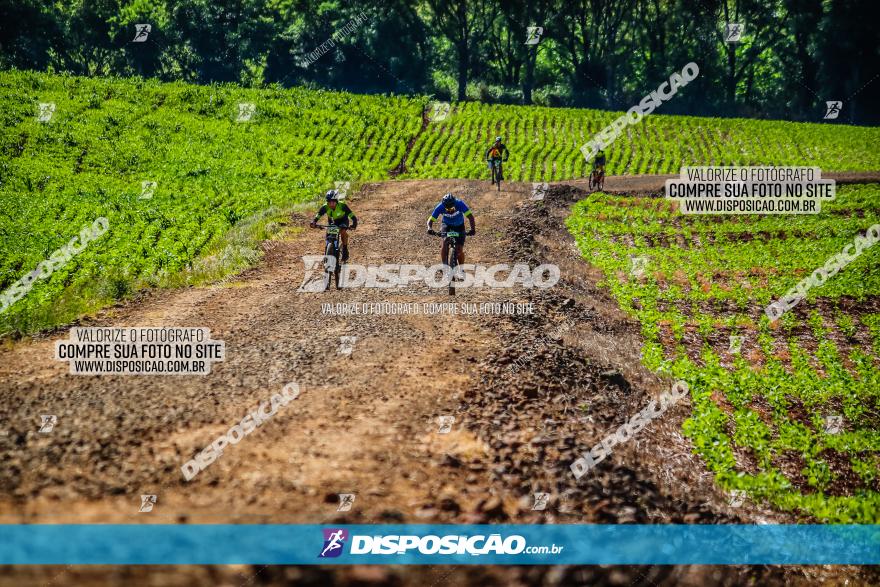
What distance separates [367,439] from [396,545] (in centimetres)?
196

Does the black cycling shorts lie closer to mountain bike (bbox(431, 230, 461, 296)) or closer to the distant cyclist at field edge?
mountain bike (bbox(431, 230, 461, 296))

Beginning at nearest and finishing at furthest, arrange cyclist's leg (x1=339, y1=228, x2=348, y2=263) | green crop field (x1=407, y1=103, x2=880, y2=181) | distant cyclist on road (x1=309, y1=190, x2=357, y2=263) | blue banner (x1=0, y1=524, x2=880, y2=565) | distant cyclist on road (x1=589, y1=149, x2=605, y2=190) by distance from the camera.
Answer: blue banner (x1=0, y1=524, x2=880, y2=565), distant cyclist on road (x1=309, y1=190, x2=357, y2=263), cyclist's leg (x1=339, y1=228, x2=348, y2=263), distant cyclist on road (x1=589, y1=149, x2=605, y2=190), green crop field (x1=407, y1=103, x2=880, y2=181)

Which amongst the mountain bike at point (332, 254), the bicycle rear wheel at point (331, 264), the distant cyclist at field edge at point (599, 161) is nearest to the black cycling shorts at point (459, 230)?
the mountain bike at point (332, 254)

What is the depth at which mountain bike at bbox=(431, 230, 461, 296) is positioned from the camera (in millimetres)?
14672

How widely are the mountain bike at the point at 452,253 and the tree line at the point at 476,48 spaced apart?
6769cm

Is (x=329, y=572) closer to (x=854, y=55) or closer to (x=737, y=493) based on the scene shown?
(x=737, y=493)

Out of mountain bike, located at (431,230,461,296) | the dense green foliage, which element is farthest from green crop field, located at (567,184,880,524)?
the dense green foliage

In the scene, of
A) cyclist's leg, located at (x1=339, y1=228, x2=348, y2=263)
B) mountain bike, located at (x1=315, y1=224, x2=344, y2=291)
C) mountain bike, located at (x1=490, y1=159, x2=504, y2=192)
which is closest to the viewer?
mountain bike, located at (x1=315, y1=224, x2=344, y2=291)

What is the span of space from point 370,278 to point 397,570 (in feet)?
39.6

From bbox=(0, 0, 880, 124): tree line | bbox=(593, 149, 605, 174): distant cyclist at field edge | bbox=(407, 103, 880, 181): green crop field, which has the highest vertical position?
bbox=(0, 0, 880, 124): tree line

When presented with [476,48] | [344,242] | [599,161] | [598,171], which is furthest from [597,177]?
[476,48]

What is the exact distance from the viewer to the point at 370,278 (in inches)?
698

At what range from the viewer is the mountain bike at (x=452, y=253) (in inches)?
578

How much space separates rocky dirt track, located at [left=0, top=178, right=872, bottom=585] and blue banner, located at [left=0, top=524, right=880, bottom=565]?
0.13 m
